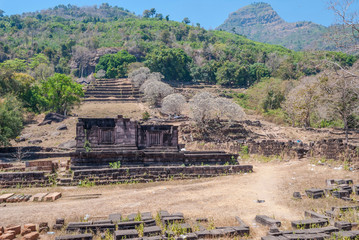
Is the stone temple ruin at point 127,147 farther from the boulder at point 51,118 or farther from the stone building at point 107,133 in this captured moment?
the boulder at point 51,118

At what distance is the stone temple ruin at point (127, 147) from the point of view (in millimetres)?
16531

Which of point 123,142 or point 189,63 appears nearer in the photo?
point 123,142

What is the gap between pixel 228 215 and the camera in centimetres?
984

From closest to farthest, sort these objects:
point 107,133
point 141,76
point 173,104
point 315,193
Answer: point 315,193
point 107,133
point 173,104
point 141,76

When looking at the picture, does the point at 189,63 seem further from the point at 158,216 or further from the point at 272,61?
the point at 158,216

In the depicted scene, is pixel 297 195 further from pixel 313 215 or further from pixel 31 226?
pixel 31 226

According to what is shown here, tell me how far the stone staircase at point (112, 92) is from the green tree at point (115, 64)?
6958 millimetres

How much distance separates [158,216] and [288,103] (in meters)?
29.9

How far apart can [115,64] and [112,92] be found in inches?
704

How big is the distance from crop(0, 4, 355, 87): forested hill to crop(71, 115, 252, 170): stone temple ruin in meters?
24.6

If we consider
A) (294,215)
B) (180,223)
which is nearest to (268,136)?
(294,215)

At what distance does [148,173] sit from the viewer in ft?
50.3

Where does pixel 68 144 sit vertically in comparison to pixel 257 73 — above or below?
below

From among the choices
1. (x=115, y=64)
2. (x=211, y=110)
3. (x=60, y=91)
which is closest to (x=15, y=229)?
(x=211, y=110)
